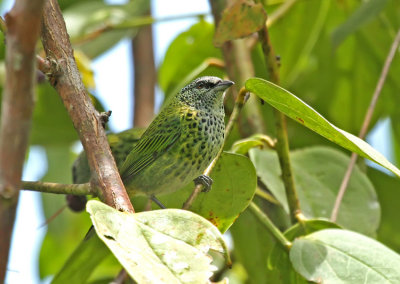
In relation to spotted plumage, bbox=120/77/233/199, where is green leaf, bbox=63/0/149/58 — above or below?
above

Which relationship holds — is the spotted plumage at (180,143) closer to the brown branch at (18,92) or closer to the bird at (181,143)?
the bird at (181,143)

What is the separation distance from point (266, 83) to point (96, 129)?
570 millimetres

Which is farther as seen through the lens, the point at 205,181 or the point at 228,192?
the point at 205,181

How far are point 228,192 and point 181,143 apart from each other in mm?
539

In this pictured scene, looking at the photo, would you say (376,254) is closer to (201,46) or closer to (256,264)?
(256,264)

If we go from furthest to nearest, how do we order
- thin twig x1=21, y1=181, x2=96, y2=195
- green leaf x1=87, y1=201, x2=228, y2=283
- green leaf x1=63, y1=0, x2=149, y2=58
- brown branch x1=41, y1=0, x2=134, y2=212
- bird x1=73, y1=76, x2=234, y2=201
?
green leaf x1=63, y1=0, x2=149, y2=58, bird x1=73, y1=76, x2=234, y2=201, thin twig x1=21, y1=181, x2=96, y2=195, brown branch x1=41, y1=0, x2=134, y2=212, green leaf x1=87, y1=201, x2=228, y2=283

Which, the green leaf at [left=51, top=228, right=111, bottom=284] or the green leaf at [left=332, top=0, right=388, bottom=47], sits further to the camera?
the green leaf at [left=332, top=0, right=388, bottom=47]

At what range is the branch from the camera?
97.5 inches

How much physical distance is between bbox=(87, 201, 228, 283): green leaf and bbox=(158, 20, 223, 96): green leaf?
233cm

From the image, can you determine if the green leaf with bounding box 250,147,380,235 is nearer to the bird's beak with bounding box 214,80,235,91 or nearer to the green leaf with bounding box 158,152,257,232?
the bird's beak with bounding box 214,80,235,91

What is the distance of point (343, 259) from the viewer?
2.29 m

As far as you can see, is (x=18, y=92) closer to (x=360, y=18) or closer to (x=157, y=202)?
(x=157, y=202)

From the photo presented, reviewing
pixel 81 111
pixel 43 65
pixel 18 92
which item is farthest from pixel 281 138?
pixel 18 92

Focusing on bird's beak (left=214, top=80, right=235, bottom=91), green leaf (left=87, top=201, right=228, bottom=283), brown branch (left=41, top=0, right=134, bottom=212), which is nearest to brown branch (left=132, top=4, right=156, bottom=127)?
bird's beak (left=214, top=80, right=235, bottom=91)
